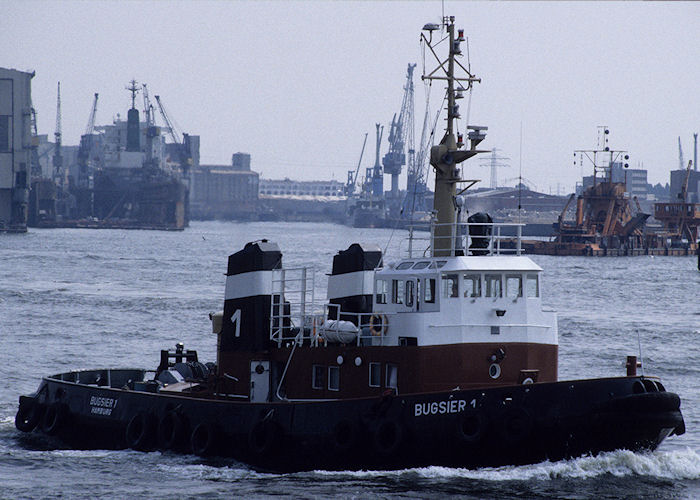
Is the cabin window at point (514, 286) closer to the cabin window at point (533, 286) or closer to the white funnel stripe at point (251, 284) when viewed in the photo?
the cabin window at point (533, 286)

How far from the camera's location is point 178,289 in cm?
7244

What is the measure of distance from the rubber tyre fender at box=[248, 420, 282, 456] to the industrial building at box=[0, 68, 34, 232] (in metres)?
167

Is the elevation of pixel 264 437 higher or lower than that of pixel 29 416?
higher

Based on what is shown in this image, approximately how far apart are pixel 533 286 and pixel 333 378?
4767mm

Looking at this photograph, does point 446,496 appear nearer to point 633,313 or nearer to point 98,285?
point 633,313

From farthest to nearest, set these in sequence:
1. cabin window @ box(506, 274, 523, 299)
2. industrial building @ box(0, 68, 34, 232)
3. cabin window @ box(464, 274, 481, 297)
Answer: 1. industrial building @ box(0, 68, 34, 232)
2. cabin window @ box(506, 274, 523, 299)
3. cabin window @ box(464, 274, 481, 297)

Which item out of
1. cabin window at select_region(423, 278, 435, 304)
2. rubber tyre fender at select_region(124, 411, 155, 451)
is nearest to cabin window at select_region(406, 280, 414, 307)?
cabin window at select_region(423, 278, 435, 304)

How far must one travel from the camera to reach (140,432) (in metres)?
25.1

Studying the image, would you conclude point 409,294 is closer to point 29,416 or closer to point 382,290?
point 382,290

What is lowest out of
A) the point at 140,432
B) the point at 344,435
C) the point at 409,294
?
the point at 140,432

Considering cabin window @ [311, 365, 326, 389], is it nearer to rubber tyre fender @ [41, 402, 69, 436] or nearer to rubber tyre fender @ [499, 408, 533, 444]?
rubber tyre fender @ [499, 408, 533, 444]

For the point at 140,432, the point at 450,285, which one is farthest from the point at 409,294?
the point at 140,432

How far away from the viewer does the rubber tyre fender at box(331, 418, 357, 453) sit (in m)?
21.9

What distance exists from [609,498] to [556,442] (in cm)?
167
